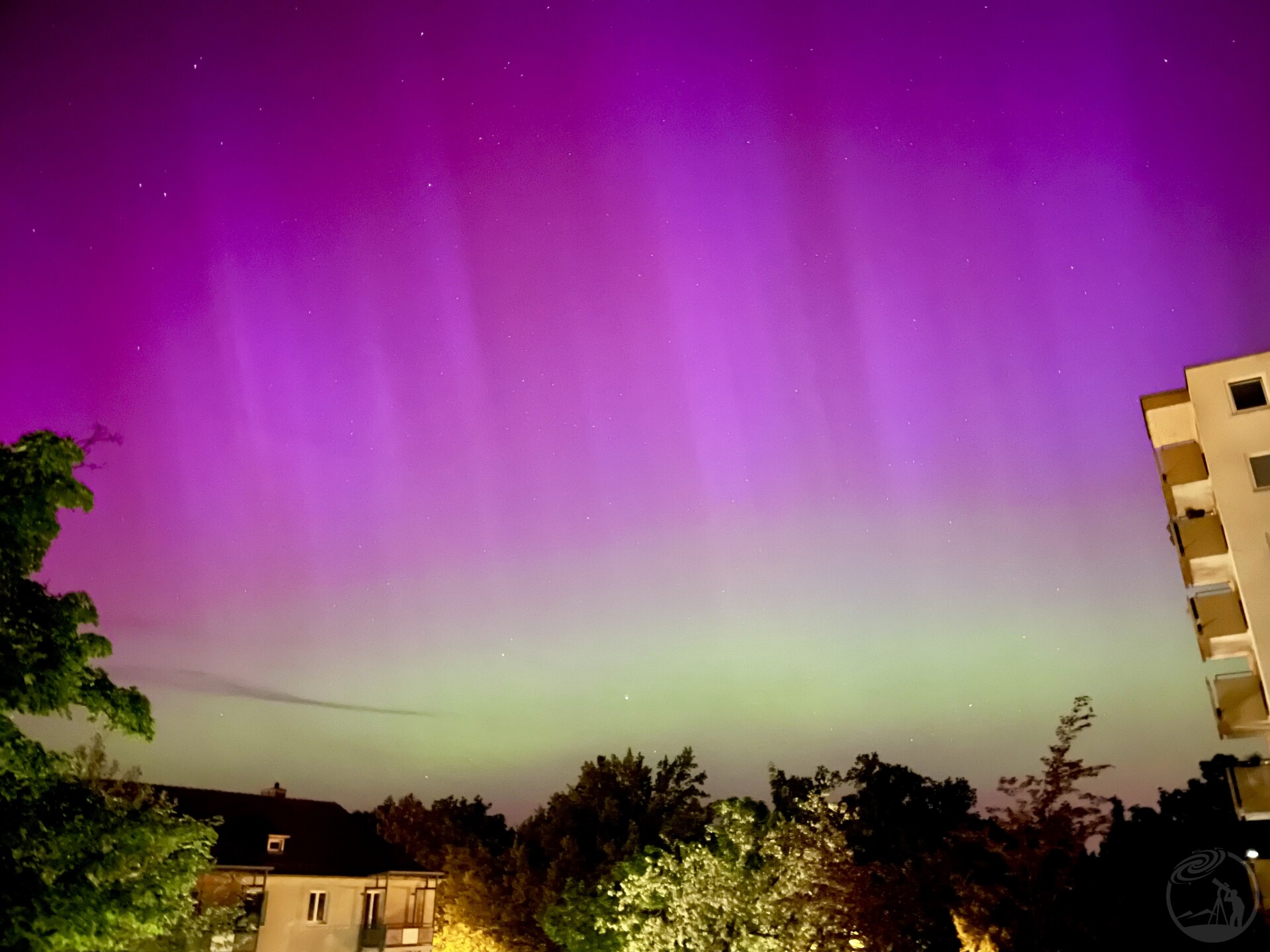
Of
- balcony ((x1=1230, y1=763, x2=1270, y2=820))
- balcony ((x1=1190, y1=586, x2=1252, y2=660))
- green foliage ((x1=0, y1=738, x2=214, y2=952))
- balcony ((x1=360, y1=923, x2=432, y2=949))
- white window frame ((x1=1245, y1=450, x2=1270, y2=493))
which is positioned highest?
white window frame ((x1=1245, y1=450, x2=1270, y2=493))

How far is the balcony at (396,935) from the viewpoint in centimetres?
4853

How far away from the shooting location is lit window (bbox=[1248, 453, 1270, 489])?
28500 mm

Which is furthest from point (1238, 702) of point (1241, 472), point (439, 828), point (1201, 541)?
point (439, 828)

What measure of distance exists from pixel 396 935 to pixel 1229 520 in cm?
4212

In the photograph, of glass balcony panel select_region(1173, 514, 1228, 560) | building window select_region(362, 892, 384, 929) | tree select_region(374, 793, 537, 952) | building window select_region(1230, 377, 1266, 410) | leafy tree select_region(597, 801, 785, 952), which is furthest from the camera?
tree select_region(374, 793, 537, 952)

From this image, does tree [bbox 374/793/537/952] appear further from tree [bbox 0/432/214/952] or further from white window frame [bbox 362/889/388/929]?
tree [bbox 0/432/214/952]

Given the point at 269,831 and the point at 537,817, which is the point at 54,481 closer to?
the point at 269,831

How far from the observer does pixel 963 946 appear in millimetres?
53250

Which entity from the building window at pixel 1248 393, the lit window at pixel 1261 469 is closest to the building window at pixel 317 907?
the lit window at pixel 1261 469

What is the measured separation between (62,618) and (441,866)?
2260 inches

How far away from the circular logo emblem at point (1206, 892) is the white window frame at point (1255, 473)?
30459mm

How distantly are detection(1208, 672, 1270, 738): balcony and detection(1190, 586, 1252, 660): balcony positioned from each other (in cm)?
175

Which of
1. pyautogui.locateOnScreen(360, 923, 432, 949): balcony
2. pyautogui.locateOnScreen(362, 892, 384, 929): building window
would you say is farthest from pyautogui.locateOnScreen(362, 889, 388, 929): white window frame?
pyautogui.locateOnScreen(360, 923, 432, 949): balcony

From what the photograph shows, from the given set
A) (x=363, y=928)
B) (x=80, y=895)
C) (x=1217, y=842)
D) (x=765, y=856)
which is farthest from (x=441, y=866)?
(x=80, y=895)
